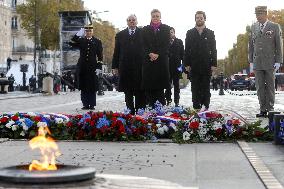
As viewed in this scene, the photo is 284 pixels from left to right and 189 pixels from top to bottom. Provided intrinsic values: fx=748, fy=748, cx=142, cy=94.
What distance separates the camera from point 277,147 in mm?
8930

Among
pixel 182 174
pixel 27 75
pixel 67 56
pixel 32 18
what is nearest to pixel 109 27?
pixel 32 18

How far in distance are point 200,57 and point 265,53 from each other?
4.65ft

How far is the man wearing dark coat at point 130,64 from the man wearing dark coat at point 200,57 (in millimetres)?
932

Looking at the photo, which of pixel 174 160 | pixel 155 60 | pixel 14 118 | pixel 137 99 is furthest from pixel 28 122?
pixel 137 99

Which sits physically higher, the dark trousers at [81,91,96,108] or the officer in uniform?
the officer in uniform

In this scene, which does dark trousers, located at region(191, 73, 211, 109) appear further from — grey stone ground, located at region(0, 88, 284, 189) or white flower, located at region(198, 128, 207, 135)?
grey stone ground, located at region(0, 88, 284, 189)

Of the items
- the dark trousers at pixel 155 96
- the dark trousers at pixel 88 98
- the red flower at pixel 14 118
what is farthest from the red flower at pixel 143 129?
the dark trousers at pixel 88 98

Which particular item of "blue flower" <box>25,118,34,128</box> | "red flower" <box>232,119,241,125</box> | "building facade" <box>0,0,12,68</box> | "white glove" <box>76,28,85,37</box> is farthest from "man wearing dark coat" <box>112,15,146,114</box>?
"building facade" <box>0,0,12,68</box>

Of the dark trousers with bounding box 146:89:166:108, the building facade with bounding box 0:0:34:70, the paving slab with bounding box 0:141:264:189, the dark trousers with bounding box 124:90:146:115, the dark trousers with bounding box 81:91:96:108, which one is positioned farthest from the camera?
the building facade with bounding box 0:0:34:70

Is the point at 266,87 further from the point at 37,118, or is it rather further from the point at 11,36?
the point at 11,36

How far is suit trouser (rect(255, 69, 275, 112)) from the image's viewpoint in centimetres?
1478

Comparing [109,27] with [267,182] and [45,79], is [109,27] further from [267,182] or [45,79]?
[267,182]

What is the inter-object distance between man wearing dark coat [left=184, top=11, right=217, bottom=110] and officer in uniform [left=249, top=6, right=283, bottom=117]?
1.02 m

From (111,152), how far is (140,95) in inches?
239
